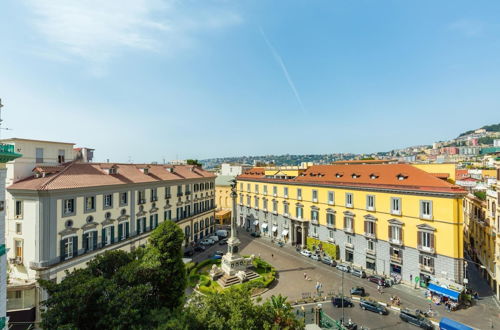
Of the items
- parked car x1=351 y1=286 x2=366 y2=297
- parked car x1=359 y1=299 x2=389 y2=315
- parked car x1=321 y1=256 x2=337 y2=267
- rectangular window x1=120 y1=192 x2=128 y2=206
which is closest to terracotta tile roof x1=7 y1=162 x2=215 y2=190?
rectangular window x1=120 y1=192 x2=128 y2=206

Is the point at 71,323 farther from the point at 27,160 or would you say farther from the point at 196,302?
the point at 27,160

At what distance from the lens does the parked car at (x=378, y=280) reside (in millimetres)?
39344

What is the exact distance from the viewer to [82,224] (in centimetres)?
3447

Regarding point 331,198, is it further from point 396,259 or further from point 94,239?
point 94,239

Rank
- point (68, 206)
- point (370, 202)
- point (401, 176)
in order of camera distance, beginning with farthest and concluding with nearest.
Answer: point (370, 202), point (401, 176), point (68, 206)

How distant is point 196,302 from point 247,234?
173 feet

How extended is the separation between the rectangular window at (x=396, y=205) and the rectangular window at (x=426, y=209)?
121 inches

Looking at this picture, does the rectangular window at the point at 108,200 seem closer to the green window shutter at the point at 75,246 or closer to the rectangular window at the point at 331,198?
the green window shutter at the point at 75,246

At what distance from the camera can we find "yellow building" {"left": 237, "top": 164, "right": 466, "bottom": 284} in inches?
1447

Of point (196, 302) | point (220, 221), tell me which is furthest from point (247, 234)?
point (196, 302)

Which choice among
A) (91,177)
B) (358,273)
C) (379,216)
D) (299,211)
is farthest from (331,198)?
(91,177)

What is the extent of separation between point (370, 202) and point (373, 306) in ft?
58.2

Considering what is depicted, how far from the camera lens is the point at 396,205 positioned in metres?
41.8

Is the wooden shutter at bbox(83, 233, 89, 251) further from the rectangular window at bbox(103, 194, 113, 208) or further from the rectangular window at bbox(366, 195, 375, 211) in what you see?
the rectangular window at bbox(366, 195, 375, 211)
